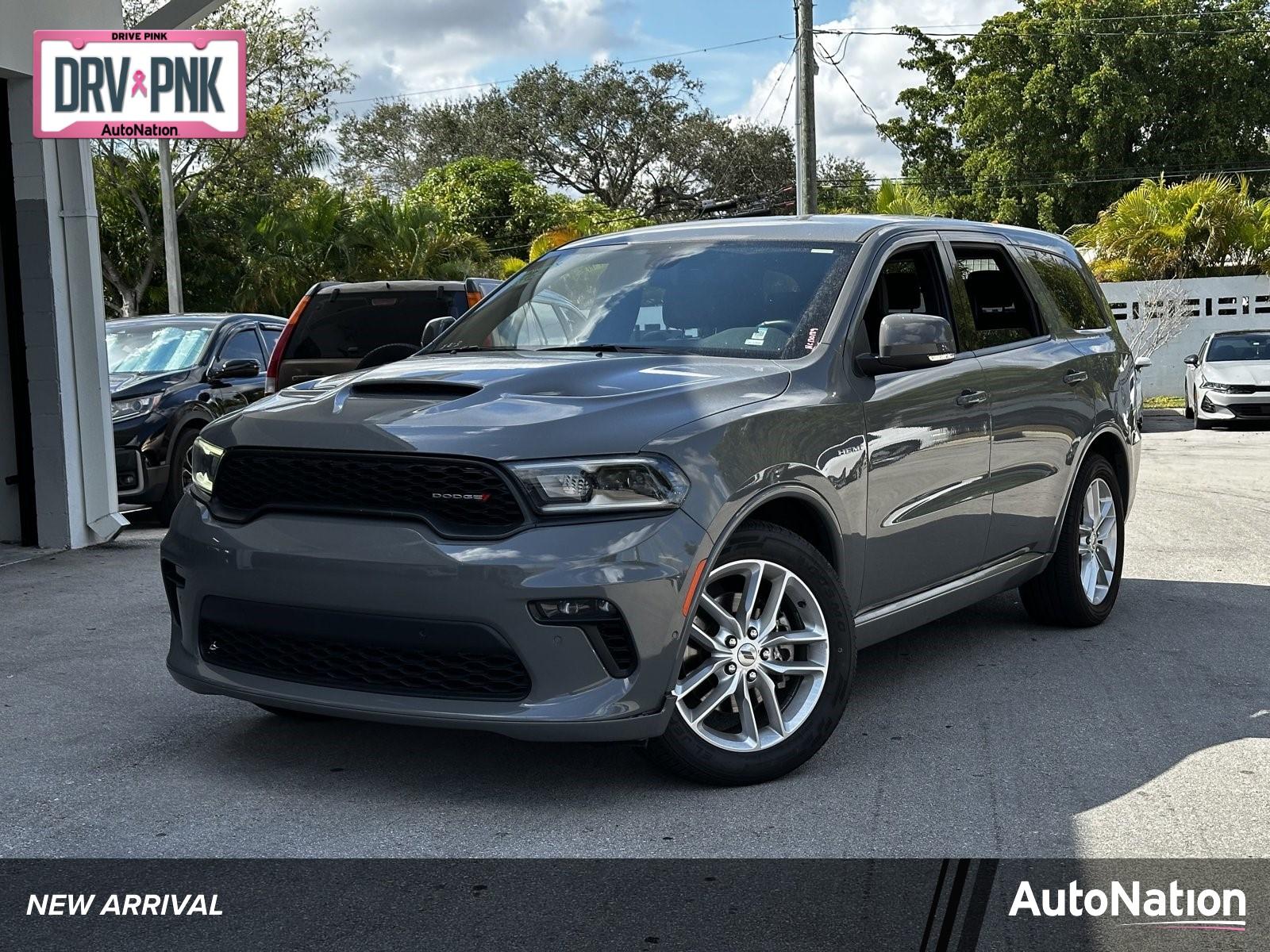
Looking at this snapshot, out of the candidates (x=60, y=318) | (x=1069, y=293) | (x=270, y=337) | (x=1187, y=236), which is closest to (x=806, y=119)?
(x=1187, y=236)

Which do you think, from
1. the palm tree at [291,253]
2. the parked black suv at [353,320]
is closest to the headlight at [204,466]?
the parked black suv at [353,320]

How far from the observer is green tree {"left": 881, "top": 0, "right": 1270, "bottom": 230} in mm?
41375

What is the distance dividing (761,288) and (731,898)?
2.45m

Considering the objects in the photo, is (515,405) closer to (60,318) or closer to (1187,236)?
(60,318)

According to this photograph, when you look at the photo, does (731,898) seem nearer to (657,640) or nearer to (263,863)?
(657,640)

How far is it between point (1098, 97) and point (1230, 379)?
74.2ft

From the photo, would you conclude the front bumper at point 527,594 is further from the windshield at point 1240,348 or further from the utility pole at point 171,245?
the utility pole at point 171,245

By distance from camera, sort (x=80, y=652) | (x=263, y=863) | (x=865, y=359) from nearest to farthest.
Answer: (x=263, y=863)
(x=865, y=359)
(x=80, y=652)

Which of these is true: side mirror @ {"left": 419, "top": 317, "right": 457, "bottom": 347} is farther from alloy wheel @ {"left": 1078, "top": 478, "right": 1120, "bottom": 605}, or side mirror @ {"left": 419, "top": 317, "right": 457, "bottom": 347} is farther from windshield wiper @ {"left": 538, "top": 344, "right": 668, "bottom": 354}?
alloy wheel @ {"left": 1078, "top": 478, "right": 1120, "bottom": 605}

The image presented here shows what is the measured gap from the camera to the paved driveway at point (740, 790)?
13.3ft

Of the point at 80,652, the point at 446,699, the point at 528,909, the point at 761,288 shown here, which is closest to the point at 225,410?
the point at 80,652

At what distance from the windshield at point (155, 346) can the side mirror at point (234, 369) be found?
0.74 feet

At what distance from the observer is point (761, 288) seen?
5.33 m

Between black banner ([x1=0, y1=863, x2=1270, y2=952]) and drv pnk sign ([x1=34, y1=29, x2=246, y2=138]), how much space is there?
7.11 m
